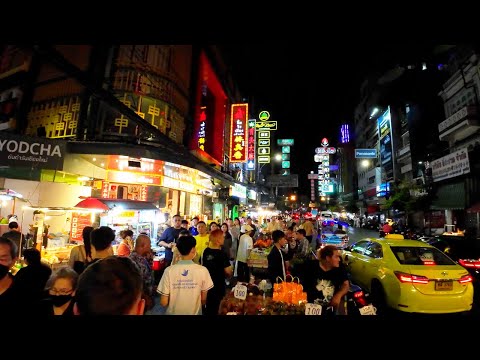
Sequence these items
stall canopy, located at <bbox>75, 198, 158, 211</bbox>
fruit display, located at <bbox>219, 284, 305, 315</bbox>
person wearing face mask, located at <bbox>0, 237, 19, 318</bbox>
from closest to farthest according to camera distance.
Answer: person wearing face mask, located at <bbox>0, 237, 19, 318</bbox>, fruit display, located at <bbox>219, 284, 305, 315</bbox>, stall canopy, located at <bbox>75, 198, 158, 211</bbox>

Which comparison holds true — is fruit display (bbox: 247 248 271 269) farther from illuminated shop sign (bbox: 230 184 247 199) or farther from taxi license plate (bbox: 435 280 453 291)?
illuminated shop sign (bbox: 230 184 247 199)

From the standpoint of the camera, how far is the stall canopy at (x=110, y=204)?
9.48 m

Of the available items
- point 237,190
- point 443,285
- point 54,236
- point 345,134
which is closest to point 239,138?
point 237,190

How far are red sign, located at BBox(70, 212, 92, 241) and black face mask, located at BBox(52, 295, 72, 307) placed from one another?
7.75m

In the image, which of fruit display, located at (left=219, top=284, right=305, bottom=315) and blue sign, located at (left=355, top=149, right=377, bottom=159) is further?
blue sign, located at (left=355, top=149, right=377, bottom=159)

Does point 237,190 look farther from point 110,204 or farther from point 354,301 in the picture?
point 354,301

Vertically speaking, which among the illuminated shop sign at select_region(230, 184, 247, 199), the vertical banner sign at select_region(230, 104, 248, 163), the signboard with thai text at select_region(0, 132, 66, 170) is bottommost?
the signboard with thai text at select_region(0, 132, 66, 170)

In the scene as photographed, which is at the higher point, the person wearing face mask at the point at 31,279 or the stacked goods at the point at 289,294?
the person wearing face mask at the point at 31,279

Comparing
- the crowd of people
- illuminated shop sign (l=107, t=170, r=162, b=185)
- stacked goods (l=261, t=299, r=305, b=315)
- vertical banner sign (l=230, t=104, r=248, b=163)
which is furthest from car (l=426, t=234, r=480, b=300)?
vertical banner sign (l=230, t=104, r=248, b=163)

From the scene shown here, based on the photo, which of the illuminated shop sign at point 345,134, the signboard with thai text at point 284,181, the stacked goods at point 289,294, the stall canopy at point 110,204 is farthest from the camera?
the illuminated shop sign at point 345,134

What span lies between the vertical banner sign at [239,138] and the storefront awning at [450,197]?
55.2 feet

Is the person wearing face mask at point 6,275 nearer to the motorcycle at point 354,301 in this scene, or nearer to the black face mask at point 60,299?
the black face mask at point 60,299

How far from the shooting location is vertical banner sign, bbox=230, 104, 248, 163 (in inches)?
922

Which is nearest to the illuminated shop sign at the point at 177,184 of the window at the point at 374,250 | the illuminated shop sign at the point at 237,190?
the illuminated shop sign at the point at 237,190
